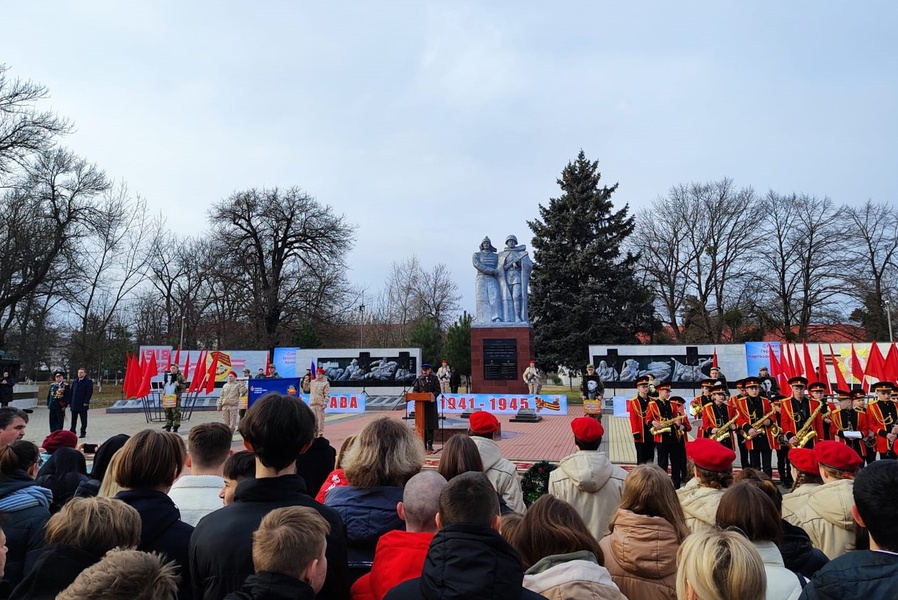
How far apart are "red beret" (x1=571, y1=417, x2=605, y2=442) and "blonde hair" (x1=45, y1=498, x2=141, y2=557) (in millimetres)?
2916

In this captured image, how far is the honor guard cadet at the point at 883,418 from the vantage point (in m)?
8.81

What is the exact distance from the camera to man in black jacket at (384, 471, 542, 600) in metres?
1.71

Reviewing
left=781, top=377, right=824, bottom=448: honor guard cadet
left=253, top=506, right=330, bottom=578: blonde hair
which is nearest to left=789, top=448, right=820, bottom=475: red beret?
left=253, top=506, right=330, bottom=578: blonde hair

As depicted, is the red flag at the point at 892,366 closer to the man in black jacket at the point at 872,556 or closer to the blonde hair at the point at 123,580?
the man in black jacket at the point at 872,556

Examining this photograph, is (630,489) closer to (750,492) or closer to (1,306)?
(750,492)

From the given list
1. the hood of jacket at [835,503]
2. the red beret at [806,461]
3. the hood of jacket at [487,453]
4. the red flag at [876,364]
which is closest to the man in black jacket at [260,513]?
the hood of jacket at [487,453]

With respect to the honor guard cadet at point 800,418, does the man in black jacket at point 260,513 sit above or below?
above

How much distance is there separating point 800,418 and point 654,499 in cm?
790

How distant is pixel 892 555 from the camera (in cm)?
186

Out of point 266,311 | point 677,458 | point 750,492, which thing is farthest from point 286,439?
point 266,311

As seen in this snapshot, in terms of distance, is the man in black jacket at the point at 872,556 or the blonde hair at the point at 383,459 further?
the blonde hair at the point at 383,459

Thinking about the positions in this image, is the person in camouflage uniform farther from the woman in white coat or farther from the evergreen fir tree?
the evergreen fir tree

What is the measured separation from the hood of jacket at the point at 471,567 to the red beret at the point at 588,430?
2.48 m

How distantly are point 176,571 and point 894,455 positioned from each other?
10653mm
